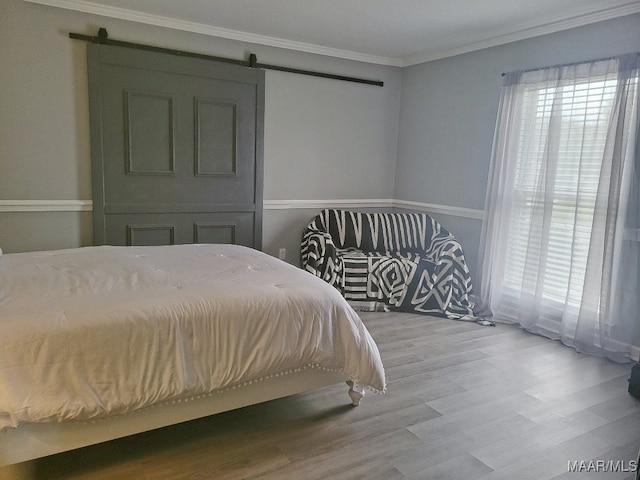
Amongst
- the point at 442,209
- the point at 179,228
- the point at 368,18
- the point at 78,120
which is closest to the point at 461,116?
the point at 442,209

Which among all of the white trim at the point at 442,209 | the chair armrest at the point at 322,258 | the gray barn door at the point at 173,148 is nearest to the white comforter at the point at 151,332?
the gray barn door at the point at 173,148

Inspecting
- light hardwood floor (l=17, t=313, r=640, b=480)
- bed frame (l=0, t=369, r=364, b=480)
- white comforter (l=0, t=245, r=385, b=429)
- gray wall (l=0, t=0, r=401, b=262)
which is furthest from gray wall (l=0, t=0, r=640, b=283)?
bed frame (l=0, t=369, r=364, b=480)

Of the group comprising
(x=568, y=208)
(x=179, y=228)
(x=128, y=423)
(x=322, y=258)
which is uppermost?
(x=568, y=208)

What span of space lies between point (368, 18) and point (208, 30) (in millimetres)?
1397

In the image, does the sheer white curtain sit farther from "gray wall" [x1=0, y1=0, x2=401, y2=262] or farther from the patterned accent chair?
"gray wall" [x1=0, y1=0, x2=401, y2=262]

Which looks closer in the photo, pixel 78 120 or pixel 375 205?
pixel 78 120

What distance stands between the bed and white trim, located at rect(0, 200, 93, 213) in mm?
1138

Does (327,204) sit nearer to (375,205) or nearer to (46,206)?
(375,205)

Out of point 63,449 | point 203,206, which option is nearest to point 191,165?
point 203,206

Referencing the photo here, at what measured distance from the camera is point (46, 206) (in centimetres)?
373

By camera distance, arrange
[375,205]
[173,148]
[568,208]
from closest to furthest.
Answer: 1. [568,208]
2. [173,148]
3. [375,205]

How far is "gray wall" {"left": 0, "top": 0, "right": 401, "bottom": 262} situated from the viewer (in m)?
3.56

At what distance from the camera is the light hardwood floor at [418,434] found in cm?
206

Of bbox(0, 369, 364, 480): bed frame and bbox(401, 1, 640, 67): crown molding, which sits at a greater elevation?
bbox(401, 1, 640, 67): crown molding
